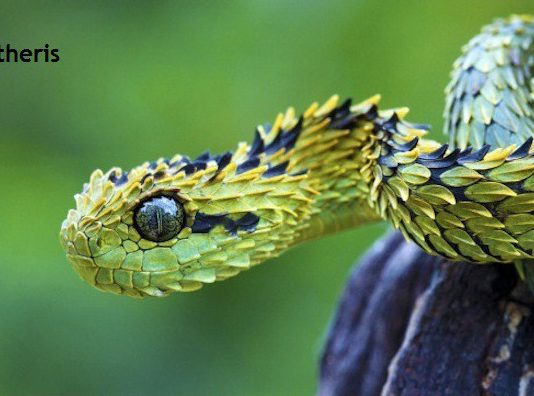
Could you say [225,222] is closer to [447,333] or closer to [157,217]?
[157,217]

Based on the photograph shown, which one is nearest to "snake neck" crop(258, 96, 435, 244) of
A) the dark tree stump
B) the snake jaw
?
the snake jaw

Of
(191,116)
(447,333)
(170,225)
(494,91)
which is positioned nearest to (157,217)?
(170,225)

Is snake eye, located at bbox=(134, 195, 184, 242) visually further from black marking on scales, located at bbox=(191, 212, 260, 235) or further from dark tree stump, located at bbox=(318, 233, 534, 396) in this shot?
dark tree stump, located at bbox=(318, 233, 534, 396)

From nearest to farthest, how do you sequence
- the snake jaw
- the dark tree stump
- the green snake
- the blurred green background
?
the green snake
the snake jaw
the dark tree stump
the blurred green background

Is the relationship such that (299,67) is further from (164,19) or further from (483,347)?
(483,347)

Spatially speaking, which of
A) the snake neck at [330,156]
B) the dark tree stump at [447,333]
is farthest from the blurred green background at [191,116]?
the snake neck at [330,156]

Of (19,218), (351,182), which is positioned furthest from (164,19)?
(351,182)
